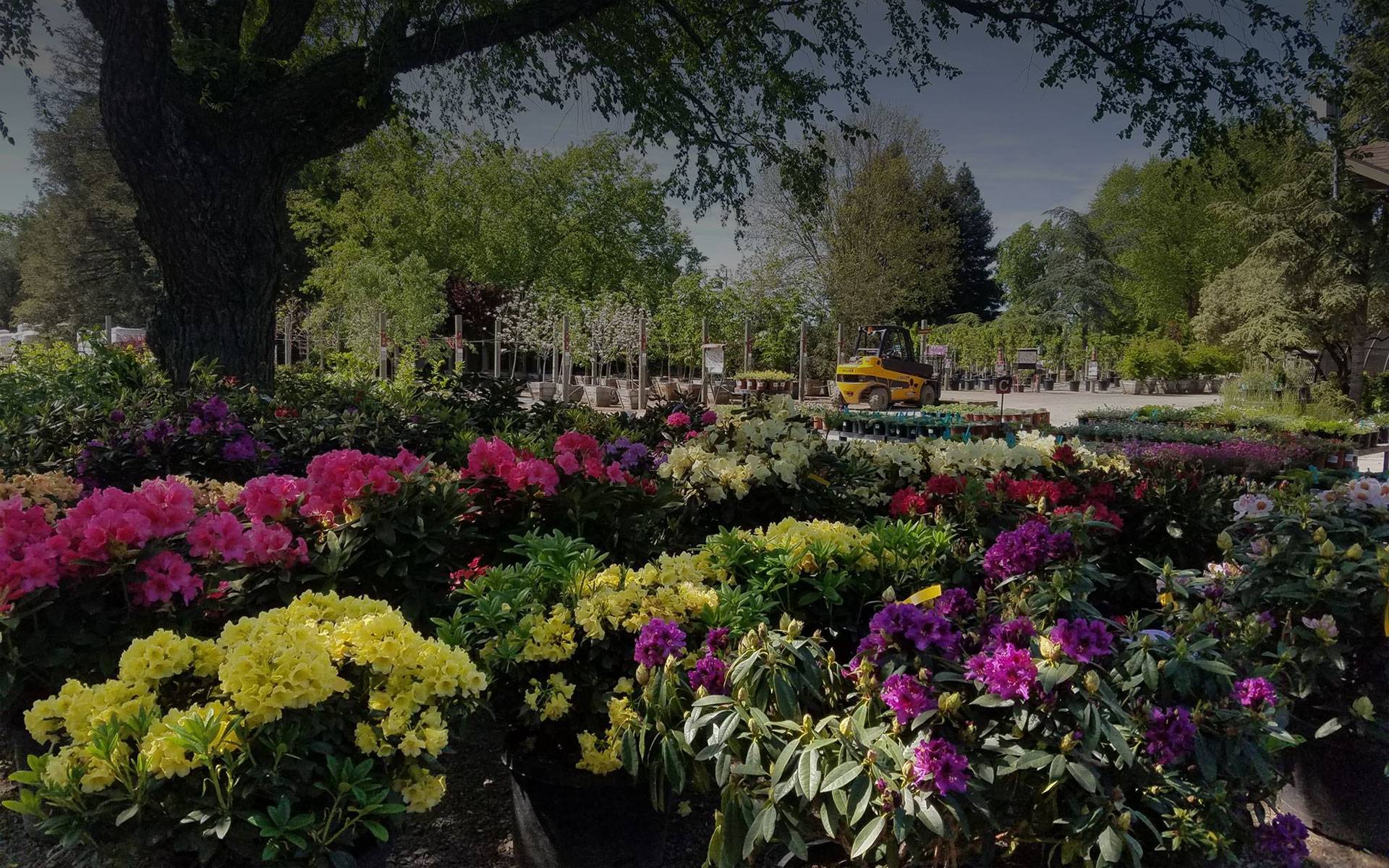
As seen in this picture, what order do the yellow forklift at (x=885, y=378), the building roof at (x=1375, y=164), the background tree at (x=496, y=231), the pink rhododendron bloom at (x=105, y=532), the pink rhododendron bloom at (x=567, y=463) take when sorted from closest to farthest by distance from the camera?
the pink rhododendron bloom at (x=105, y=532) → the pink rhododendron bloom at (x=567, y=463) → the building roof at (x=1375, y=164) → the yellow forklift at (x=885, y=378) → the background tree at (x=496, y=231)

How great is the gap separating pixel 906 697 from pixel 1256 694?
0.85 meters

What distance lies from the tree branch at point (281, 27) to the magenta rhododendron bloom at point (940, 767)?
8970 mm

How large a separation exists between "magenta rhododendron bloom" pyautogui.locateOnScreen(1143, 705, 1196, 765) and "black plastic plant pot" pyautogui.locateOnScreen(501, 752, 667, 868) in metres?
1.32

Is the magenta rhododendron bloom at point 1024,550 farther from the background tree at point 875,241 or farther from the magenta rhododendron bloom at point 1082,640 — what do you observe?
the background tree at point 875,241

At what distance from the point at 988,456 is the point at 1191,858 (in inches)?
116

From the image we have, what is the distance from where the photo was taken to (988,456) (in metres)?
4.72


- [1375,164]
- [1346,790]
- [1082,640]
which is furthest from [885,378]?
A: [1082,640]

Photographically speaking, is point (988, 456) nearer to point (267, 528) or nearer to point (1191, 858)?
point (1191, 858)

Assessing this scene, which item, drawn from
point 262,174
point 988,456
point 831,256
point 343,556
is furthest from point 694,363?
point 343,556

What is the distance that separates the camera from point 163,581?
2.36 meters

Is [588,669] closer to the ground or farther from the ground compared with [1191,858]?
farther from the ground

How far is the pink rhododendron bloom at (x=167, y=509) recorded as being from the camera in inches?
95.0

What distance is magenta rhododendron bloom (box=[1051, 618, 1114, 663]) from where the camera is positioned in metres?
1.87

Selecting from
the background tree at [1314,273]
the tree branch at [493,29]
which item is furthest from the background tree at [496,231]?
the tree branch at [493,29]
